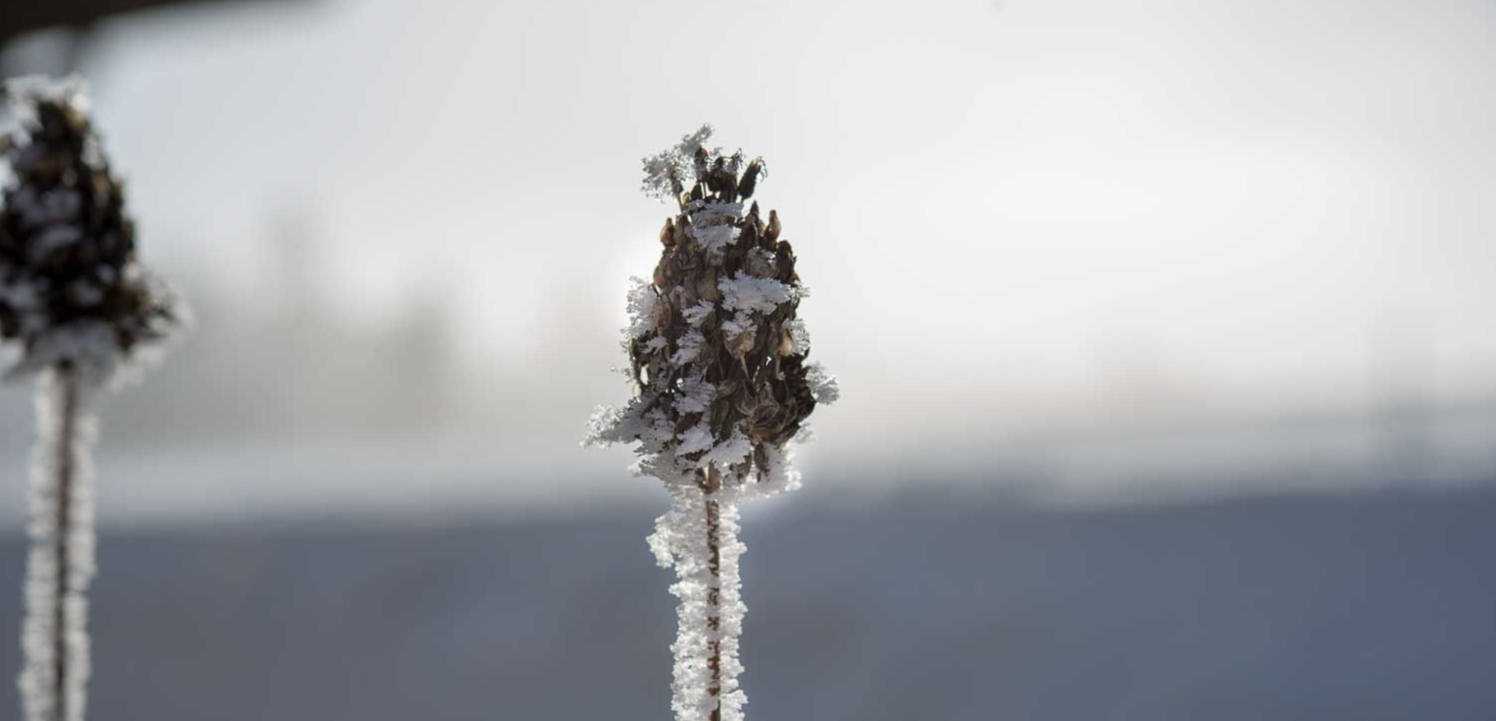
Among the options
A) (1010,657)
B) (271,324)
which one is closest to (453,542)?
(1010,657)

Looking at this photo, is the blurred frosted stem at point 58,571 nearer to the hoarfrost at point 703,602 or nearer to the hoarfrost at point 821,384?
the hoarfrost at point 703,602

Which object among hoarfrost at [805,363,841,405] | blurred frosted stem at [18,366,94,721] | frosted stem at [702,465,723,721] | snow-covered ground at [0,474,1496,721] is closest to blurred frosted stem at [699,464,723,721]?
frosted stem at [702,465,723,721]

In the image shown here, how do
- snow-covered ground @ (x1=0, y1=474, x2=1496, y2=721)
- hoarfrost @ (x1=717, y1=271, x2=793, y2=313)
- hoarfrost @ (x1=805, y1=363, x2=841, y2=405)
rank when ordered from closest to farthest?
hoarfrost @ (x1=717, y1=271, x2=793, y2=313), hoarfrost @ (x1=805, y1=363, x2=841, y2=405), snow-covered ground @ (x1=0, y1=474, x2=1496, y2=721)

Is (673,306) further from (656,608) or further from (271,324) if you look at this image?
(271,324)

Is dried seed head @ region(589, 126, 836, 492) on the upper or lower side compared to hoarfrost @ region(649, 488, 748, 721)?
upper

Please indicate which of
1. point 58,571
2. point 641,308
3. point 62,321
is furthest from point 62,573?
point 641,308

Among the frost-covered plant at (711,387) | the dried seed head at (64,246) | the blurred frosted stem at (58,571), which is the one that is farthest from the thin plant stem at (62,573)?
the frost-covered plant at (711,387)

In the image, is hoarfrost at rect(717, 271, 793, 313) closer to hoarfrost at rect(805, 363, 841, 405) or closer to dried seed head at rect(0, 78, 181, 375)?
hoarfrost at rect(805, 363, 841, 405)
